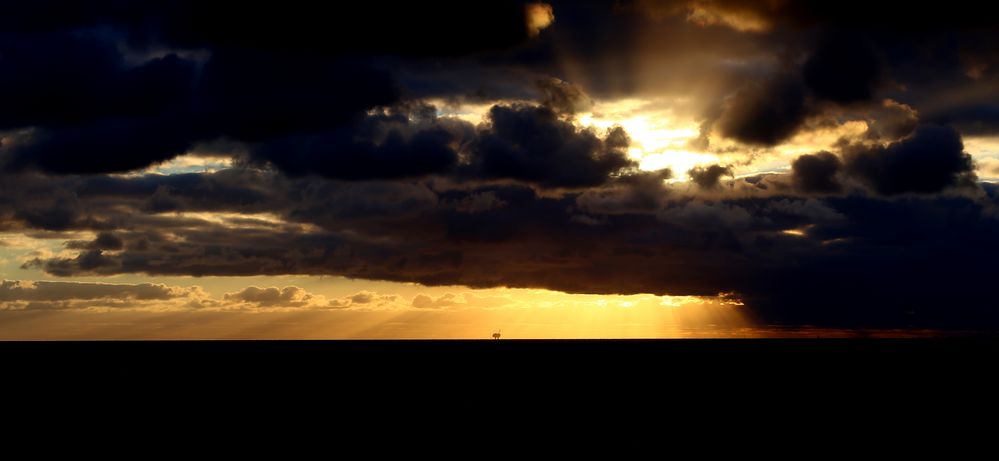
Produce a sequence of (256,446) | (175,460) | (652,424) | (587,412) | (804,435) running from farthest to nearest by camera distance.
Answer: (587,412) < (652,424) < (804,435) < (256,446) < (175,460)

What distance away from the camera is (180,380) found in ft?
333

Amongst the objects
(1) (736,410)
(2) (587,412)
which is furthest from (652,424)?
(1) (736,410)

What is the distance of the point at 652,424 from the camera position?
54.8 metres

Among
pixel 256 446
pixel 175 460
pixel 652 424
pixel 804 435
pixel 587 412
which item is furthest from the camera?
pixel 587 412

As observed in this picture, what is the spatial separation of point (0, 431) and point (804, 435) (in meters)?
45.6

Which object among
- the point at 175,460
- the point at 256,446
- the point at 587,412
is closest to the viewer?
the point at 175,460

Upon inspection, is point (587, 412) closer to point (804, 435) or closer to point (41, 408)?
point (804, 435)

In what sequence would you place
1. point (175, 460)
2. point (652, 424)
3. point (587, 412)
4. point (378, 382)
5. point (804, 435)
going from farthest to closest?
point (378, 382) → point (587, 412) → point (652, 424) → point (804, 435) → point (175, 460)

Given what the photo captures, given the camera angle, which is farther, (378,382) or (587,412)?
(378,382)

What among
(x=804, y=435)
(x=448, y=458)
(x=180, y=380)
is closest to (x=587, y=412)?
(x=804, y=435)

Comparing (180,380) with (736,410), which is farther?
(180,380)

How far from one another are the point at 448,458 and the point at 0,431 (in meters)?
27.9

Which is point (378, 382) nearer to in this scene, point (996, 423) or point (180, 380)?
point (180, 380)

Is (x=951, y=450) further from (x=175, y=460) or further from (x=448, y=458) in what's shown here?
(x=175, y=460)
